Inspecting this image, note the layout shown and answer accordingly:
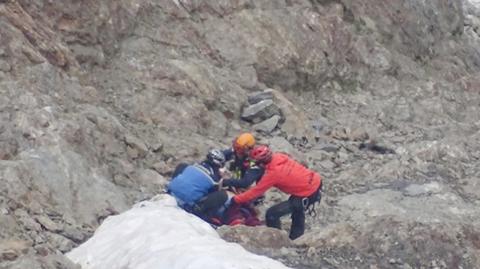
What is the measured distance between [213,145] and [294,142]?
2.05 meters

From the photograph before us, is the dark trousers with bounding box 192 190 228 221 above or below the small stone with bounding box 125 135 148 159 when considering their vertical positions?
above

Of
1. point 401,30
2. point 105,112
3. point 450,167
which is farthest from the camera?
point 401,30

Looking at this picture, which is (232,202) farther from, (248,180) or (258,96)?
(258,96)

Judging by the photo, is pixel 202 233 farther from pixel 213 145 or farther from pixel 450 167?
pixel 450 167

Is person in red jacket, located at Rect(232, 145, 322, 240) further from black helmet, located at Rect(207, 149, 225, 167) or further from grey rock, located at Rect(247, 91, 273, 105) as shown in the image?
grey rock, located at Rect(247, 91, 273, 105)

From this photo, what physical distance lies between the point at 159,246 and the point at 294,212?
3968 mm

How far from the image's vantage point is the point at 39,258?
31.4 ft

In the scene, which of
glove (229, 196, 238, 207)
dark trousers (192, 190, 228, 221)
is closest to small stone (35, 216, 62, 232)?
dark trousers (192, 190, 228, 221)

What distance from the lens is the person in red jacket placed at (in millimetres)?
12852

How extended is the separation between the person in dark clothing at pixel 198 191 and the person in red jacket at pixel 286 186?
30cm

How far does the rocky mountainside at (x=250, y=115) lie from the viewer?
35.6 feet

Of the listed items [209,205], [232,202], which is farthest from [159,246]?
[232,202]

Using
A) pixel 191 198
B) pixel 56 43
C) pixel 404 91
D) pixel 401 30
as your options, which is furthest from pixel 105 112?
pixel 401 30

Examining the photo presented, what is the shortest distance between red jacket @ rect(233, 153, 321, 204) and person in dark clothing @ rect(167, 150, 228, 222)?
311 millimetres
